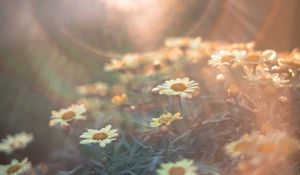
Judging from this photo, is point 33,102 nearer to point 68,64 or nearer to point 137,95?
point 68,64

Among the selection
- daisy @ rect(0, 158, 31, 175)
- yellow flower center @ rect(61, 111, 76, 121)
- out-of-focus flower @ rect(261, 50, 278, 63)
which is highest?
out-of-focus flower @ rect(261, 50, 278, 63)

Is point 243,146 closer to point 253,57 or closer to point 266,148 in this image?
point 266,148

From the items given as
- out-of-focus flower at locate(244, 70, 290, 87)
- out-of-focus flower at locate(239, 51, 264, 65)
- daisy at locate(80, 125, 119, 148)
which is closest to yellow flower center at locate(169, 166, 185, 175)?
daisy at locate(80, 125, 119, 148)

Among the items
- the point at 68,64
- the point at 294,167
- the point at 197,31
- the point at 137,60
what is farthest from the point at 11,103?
the point at 294,167

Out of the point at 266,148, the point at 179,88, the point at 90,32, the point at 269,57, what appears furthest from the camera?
the point at 90,32

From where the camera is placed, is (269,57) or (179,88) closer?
(179,88)

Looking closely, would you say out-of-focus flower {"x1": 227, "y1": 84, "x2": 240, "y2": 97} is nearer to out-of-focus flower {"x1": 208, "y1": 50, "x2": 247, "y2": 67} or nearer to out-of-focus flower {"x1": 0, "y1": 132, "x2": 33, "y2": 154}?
out-of-focus flower {"x1": 208, "y1": 50, "x2": 247, "y2": 67}

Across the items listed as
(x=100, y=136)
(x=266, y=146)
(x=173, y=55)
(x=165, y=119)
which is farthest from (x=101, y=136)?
(x=173, y=55)

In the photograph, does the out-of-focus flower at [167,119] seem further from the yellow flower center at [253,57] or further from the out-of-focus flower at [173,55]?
the out-of-focus flower at [173,55]
